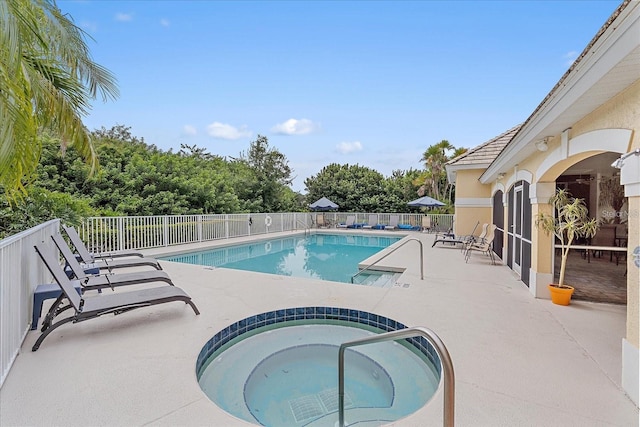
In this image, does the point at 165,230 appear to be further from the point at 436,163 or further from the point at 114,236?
the point at 436,163

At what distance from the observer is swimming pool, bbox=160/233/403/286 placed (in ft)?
31.3

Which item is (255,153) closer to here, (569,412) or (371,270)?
(371,270)

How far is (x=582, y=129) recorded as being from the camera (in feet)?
13.6

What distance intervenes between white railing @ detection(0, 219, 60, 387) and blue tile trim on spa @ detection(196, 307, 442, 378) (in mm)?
1757

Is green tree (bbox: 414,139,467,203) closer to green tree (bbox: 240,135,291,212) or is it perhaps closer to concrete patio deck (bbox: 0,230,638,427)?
green tree (bbox: 240,135,291,212)

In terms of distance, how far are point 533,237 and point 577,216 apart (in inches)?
40.5

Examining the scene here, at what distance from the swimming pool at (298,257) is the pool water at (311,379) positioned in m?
3.73

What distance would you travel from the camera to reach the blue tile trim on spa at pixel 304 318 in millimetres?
3807

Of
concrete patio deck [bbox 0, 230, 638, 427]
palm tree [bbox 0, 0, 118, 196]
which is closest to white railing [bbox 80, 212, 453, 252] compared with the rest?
palm tree [bbox 0, 0, 118, 196]

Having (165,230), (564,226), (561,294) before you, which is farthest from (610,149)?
(165,230)

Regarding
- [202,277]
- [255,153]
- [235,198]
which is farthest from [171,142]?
[202,277]

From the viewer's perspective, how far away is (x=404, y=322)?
14.7 ft

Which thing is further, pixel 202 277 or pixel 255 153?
pixel 255 153

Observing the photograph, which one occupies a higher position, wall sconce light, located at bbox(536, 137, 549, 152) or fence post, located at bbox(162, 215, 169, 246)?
wall sconce light, located at bbox(536, 137, 549, 152)
